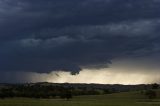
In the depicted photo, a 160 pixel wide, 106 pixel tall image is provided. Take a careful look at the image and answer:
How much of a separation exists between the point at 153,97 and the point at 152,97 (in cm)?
62

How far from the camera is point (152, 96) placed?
200 metres

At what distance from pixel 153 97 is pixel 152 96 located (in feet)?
6.25

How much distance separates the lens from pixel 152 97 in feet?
648

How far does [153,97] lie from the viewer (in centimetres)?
19775

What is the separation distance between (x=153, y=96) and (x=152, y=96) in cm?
51

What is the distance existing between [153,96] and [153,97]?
5.94 ft

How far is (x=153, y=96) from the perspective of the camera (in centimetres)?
19950

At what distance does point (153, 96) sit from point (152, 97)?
221 centimetres
